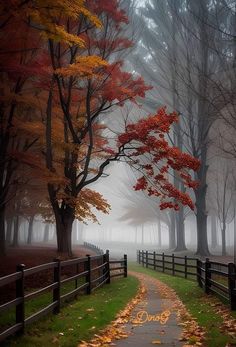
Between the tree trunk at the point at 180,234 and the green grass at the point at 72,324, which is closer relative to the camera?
the green grass at the point at 72,324

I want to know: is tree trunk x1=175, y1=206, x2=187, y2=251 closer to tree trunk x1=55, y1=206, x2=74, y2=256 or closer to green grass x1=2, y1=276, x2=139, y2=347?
tree trunk x1=55, y1=206, x2=74, y2=256

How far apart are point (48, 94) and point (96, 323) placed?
1496 cm

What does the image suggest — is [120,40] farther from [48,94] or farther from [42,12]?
[42,12]

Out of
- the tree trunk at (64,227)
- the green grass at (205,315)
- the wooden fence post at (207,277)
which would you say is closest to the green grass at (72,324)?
the green grass at (205,315)

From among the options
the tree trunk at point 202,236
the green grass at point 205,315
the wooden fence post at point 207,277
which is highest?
the tree trunk at point 202,236

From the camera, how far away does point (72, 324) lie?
9070 mm

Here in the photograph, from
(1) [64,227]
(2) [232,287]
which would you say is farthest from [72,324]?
(1) [64,227]

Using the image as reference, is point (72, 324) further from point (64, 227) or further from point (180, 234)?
point (180, 234)

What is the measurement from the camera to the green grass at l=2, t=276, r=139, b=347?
757 centimetres

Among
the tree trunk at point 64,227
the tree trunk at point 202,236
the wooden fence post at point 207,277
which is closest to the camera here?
the wooden fence post at point 207,277

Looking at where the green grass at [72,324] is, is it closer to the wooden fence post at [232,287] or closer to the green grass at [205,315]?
the green grass at [205,315]

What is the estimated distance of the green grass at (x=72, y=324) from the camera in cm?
757

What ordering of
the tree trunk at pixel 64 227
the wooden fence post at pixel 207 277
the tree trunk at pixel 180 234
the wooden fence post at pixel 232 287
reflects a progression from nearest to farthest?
1. the wooden fence post at pixel 232 287
2. the wooden fence post at pixel 207 277
3. the tree trunk at pixel 64 227
4. the tree trunk at pixel 180 234

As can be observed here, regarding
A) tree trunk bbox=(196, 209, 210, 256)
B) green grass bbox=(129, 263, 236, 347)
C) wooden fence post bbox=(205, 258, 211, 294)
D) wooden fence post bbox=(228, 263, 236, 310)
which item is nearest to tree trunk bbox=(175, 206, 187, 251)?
tree trunk bbox=(196, 209, 210, 256)
